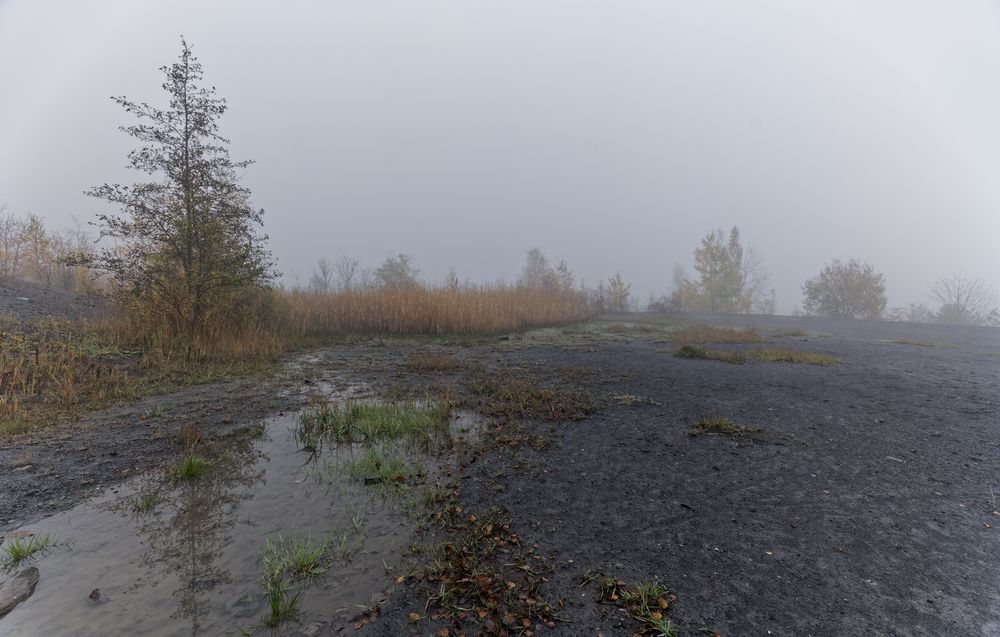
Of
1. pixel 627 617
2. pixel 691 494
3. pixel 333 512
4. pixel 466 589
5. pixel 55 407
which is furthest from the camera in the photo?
pixel 55 407

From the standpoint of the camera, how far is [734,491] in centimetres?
314

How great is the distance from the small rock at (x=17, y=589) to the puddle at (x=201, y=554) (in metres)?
0.03

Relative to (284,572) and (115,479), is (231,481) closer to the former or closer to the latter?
(115,479)

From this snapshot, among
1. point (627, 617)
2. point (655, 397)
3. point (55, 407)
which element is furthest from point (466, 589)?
point (55, 407)

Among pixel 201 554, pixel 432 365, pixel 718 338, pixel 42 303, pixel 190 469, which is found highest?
pixel 42 303

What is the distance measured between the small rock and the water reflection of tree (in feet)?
1.47

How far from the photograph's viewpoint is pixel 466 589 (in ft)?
6.93

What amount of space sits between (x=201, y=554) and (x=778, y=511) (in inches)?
152

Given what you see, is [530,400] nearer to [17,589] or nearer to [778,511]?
[778,511]

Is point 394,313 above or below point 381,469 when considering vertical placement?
above

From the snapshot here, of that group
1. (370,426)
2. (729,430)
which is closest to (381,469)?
(370,426)

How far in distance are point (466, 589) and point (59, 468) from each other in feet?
12.8

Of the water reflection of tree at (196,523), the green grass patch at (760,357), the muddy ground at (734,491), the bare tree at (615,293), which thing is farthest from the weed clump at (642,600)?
the bare tree at (615,293)

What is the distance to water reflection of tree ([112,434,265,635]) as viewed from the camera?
2.16 metres
